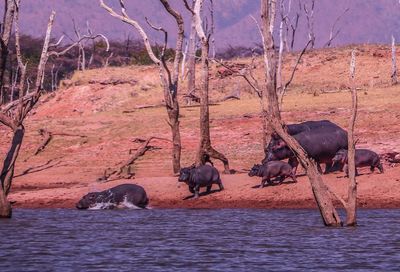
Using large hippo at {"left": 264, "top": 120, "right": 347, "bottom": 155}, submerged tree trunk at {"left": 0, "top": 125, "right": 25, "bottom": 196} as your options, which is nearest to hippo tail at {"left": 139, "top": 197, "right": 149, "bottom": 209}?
large hippo at {"left": 264, "top": 120, "right": 347, "bottom": 155}

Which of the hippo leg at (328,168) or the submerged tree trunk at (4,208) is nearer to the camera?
the submerged tree trunk at (4,208)

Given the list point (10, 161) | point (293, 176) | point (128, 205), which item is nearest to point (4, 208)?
point (10, 161)

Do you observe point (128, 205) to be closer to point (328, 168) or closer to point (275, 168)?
point (275, 168)

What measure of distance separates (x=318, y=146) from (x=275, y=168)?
159 cm

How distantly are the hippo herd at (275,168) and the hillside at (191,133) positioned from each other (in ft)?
1.42

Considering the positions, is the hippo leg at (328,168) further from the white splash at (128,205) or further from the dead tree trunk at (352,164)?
the dead tree trunk at (352,164)

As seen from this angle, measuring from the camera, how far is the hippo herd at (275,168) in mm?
28125

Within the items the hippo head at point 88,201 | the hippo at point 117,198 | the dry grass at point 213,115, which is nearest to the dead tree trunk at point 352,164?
the hippo at point 117,198

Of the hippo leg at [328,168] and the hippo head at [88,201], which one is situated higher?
the hippo leg at [328,168]

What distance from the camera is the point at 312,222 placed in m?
23.4

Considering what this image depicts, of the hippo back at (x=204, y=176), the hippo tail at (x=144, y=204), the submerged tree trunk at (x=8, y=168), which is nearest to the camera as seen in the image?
the submerged tree trunk at (x=8, y=168)

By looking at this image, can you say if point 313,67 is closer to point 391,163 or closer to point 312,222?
point 391,163

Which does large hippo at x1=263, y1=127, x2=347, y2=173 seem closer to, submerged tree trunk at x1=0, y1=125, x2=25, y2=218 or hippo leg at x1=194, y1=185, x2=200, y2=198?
hippo leg at x1=194, y1=185, x2=200, y2=198

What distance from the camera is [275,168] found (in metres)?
28.1
